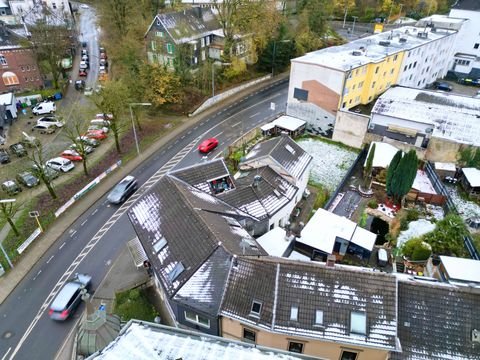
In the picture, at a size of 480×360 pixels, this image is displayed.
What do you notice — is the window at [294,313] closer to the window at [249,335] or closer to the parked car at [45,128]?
the window at [249,335]

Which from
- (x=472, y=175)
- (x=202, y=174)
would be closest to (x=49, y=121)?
(x=202, y=174)

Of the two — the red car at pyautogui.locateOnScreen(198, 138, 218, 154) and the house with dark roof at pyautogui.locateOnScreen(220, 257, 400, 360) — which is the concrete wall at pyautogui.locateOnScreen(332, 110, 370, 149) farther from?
the house with dark roof at pyautogui.locateOnScreen(220, 257, 400, 360)

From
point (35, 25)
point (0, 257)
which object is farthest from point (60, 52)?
point (0, 257)

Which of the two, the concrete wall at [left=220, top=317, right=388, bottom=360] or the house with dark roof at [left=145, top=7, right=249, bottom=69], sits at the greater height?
the house with dark roof at [left=145, top=7, right=249, bottom=69]

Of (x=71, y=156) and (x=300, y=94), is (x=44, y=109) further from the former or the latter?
(x=300, y=94)

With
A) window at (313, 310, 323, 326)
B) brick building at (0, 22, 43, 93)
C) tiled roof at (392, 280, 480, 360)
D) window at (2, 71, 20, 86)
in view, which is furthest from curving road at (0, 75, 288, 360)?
window at (2, 71, 20, 86)

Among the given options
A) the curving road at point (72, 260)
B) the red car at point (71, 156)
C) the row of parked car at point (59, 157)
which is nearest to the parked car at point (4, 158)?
the row of parked car at point (59, 157)

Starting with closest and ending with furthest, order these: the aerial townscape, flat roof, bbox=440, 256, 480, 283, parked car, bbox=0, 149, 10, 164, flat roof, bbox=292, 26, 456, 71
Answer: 1. the aerial townscape
2. flat roof, bbox=440, 256, 480, 283
3. parked car, bbox=0, 149, 10, 164
4. flat roof, bbox=292, 26, 456, 71
